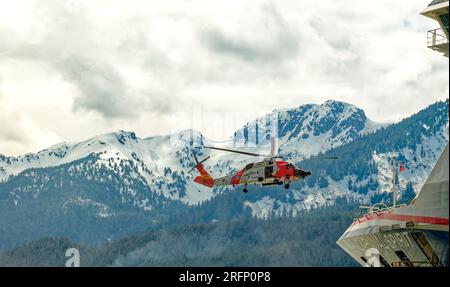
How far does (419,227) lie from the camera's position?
317ft

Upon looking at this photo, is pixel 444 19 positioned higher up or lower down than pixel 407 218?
higher up

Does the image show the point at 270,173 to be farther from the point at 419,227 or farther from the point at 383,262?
the point at 419,227

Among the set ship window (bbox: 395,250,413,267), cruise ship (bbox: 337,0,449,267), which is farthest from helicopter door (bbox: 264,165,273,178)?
ship window (bbox: 395,250,413,267)

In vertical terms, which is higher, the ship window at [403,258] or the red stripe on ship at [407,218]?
the red stripe on ship at [407,218]

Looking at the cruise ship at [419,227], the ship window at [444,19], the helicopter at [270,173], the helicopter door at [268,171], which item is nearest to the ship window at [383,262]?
the cruise ship at [419,227]

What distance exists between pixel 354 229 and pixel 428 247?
20.8 meters

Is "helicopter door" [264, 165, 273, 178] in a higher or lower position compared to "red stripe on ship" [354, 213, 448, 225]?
higher

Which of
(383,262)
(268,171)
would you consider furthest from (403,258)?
(268,171)

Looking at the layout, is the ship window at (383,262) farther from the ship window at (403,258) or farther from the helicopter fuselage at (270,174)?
the helicopter fuselage at (270,174)

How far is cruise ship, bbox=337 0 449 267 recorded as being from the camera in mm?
91250

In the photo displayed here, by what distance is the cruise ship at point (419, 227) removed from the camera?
9125 cm

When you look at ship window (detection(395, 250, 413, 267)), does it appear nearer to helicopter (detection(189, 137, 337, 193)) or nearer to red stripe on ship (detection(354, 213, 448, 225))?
Result: red stripe on ship (detection(354, 213, 448, 225))

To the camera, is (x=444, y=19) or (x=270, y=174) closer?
(x=444, y=19)
